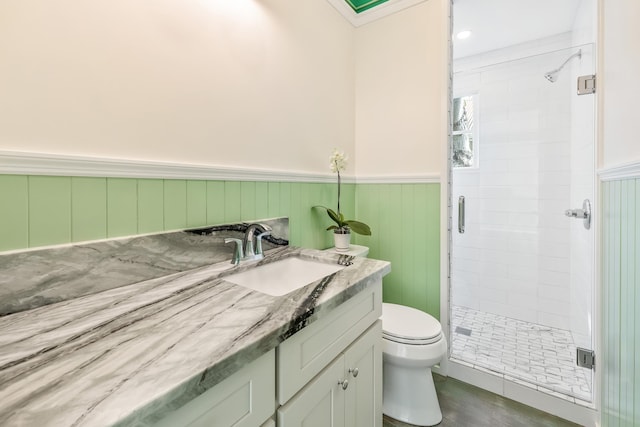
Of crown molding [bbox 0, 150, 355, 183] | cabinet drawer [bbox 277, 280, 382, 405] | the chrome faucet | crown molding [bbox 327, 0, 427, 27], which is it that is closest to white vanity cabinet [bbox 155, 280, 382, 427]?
cabinet drawer [bbox 277, 280, 382, 405]

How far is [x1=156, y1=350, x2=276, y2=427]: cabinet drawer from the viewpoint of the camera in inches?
18.6

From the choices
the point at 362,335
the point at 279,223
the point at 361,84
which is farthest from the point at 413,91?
the point at 362,335

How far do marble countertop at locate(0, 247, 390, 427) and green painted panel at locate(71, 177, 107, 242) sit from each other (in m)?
0.18

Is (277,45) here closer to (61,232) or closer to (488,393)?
(61,232)

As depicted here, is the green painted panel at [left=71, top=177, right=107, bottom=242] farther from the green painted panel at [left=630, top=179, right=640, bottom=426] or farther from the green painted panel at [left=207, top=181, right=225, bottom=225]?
the green painted panel at [left=630, top=179, right=640, bottom=426]

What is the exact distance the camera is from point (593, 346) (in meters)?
1.40

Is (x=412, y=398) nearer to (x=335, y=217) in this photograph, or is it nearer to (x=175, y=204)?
(x=335, y=217)

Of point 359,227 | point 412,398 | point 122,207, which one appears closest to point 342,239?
point 359,227

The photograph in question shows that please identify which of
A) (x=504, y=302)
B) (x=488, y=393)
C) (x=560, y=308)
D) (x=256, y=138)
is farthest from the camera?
(x=504, y=302)

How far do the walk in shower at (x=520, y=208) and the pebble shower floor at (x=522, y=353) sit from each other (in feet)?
0.04

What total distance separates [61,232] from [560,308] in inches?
121

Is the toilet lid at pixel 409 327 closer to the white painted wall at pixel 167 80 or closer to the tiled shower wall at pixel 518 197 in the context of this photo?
the white painted wall at pixel 167 80

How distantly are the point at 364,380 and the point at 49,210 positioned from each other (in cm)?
112

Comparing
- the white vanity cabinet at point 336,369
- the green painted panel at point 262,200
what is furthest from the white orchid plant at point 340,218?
the white vanity cabinet at point 336,369
